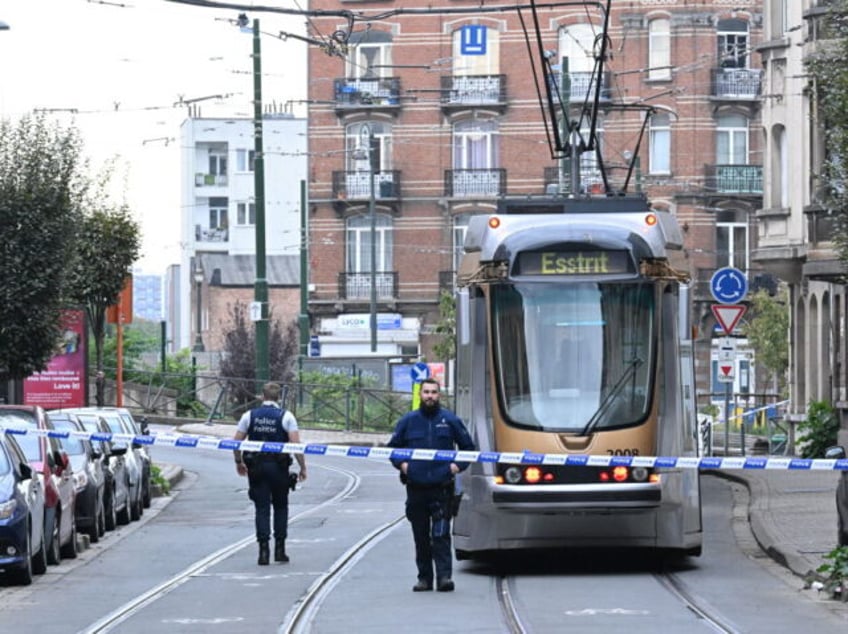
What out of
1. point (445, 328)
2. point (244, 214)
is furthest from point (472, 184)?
point (244, 214)

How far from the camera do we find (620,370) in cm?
1784

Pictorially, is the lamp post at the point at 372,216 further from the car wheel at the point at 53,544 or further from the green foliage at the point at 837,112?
the green foliage at the point at 837,112

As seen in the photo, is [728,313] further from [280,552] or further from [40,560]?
[40,560]

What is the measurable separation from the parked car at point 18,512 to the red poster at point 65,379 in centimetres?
1660

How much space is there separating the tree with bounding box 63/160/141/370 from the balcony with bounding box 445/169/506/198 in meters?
30.5

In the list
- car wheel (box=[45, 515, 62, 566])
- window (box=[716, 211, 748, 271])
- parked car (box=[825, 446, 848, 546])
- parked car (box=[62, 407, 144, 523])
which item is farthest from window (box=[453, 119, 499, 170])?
parked car (box=[825, 446, 848, 546])

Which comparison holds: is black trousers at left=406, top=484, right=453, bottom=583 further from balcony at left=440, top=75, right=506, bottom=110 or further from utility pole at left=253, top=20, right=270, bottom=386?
balcony at left=440, top=75, right=506, bottom=110

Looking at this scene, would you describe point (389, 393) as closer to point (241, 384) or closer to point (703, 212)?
point (241, 384)

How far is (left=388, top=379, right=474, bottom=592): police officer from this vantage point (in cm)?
1645

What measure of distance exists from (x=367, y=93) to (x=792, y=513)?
1716 inches

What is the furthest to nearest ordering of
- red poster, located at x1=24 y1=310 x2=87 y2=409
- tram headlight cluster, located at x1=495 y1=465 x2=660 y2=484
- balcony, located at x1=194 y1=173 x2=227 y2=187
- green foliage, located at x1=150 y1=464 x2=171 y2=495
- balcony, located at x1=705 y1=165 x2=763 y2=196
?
balcony, located at x1=194 y1=173 x2=227 y2=187 → balcony, located at x1=705 y1=165 x2=763 y2=196 → red poster, located at x1=24 y1=310 x2=87 y2=409 → green foliage, located at x1=150 y1=464 x2=171 y2=495 → tram headlight cluster, located at x1=495 y1=465 x2=660 y2=484

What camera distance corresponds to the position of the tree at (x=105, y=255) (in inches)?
1433

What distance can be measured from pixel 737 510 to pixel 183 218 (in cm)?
8340

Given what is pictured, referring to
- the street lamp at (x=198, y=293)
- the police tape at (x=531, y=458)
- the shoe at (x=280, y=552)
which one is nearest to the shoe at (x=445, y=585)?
the police tape at (x=531, y=458)
